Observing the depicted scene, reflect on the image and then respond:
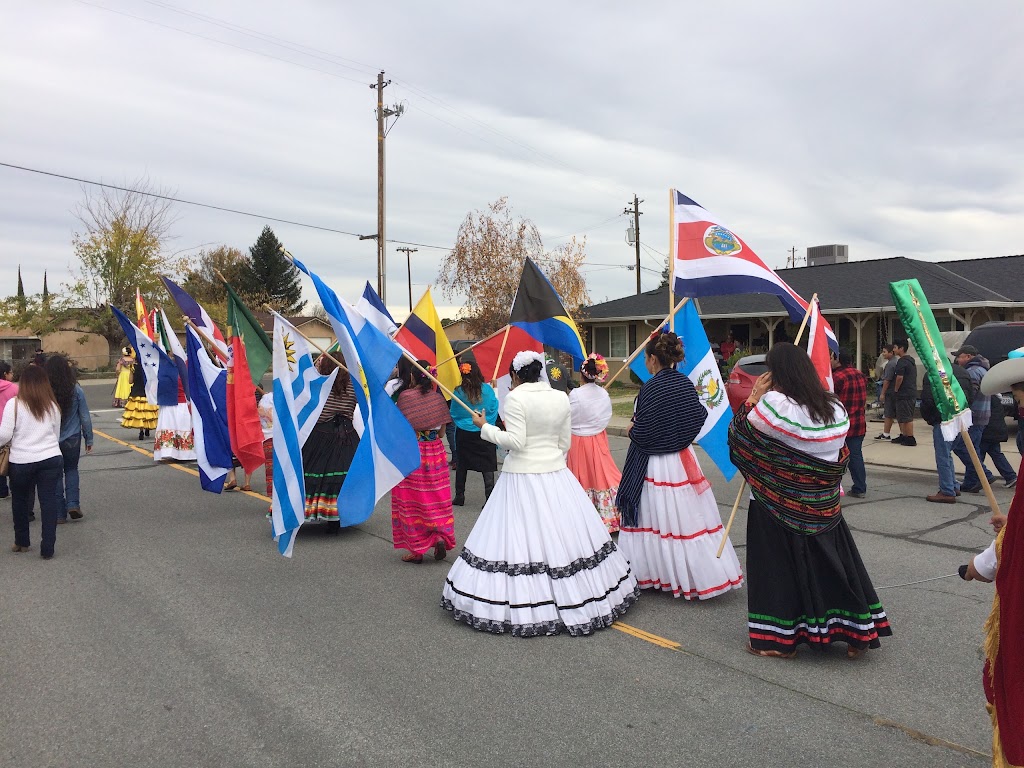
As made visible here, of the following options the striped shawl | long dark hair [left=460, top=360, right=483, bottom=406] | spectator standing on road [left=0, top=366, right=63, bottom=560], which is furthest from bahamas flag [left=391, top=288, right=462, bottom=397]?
the striped shawl

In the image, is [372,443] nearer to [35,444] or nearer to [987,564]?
[35,444]

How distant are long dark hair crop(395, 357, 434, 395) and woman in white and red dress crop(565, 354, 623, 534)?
54.8 inches

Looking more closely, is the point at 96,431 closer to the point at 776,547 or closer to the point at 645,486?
the point at 645,486

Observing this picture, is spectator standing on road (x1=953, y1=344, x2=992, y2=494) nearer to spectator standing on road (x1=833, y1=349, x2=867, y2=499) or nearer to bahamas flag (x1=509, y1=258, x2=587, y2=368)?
spectator standing on road (x1=833, y1=349, x2=867, y2=499)

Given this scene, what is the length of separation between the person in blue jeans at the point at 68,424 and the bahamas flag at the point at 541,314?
4465mm

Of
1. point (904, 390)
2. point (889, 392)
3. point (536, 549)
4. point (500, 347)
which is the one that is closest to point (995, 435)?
point (904, 390)

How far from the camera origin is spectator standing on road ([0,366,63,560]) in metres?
6.79

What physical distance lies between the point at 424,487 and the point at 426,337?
1766 mm

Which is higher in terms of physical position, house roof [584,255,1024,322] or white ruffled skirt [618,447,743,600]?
house roof [584,255,1024,322]

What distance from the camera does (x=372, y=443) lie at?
5883mm

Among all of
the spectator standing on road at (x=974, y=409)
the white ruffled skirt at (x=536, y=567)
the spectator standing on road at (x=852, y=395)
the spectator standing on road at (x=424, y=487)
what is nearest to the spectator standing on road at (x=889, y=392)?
the spectator standing on road at (x=974, y=409)

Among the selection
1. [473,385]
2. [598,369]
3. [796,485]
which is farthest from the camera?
[473,385]

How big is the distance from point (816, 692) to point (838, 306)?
797 inches

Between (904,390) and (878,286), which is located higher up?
(878,286)
